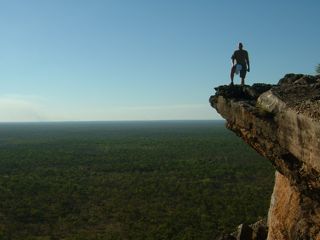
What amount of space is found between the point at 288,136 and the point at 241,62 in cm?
614

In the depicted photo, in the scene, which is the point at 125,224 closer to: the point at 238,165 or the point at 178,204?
the point at 178,204

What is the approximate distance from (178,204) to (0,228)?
11.6m

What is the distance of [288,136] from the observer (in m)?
9.01

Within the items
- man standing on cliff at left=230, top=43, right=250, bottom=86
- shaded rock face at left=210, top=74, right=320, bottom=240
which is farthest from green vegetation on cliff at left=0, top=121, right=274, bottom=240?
shaded rock face at left=210, top=74, right=320, bottom=240

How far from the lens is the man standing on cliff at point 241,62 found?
14.7 meters

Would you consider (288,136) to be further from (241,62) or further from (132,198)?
(132,198)

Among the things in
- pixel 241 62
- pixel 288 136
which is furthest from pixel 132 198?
pixel 288 136

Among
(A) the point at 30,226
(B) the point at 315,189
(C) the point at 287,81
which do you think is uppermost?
(C) the point at 287,81

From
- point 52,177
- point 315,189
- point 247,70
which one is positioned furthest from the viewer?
point 52,177

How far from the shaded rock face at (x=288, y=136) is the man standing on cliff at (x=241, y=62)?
2590mm

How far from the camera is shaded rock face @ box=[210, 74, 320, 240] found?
8.47m

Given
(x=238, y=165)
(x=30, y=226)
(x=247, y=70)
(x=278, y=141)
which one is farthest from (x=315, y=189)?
(x=238, y=165)

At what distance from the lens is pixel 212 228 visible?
25.3 meters

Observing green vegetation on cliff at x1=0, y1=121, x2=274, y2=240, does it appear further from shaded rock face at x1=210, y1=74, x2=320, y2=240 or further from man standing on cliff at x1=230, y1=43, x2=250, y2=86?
shaded rock face at x1=210, y1=74, x2=320, y2=240
